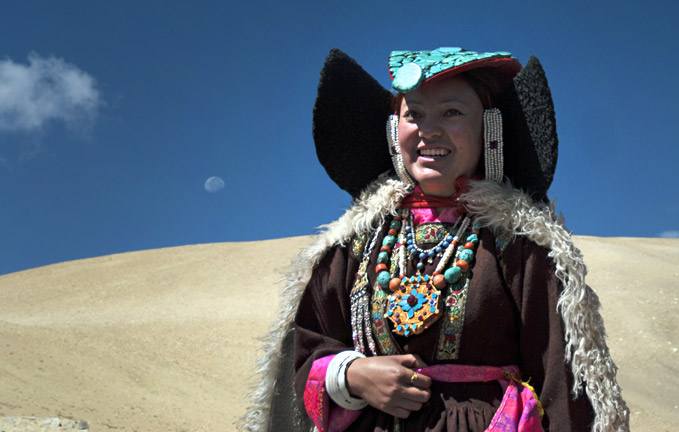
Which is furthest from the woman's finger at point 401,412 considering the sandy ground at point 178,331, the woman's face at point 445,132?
the sandy ground at point 178,331

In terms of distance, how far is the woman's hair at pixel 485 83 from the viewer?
8.04ft

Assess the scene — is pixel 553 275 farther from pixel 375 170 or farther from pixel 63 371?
pixel 63 371

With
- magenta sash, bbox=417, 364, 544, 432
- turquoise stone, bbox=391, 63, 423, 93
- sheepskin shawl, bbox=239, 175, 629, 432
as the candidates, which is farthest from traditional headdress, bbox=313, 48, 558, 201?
magenta sash, bbox=417, 364, 544, 432

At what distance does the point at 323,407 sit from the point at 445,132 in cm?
106

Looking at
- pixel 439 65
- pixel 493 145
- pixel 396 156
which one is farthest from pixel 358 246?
pixel 439 65

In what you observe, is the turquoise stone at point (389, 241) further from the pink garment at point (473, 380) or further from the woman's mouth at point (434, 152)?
the pink garment at point (473, 380)

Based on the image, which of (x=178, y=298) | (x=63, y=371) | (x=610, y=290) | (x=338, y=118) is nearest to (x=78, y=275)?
(x=178, y=298)

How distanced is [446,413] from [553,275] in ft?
1.90

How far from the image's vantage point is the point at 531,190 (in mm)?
2447

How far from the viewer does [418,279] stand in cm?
232

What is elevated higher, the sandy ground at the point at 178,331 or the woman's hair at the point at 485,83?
the woman's hair at the point at 485,83

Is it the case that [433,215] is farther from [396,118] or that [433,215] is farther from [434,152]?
[396,118]

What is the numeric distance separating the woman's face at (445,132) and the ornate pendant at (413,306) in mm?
376

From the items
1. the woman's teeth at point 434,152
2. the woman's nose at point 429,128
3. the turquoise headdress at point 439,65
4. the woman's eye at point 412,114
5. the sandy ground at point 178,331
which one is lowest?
the sandy ground at point 178,331
